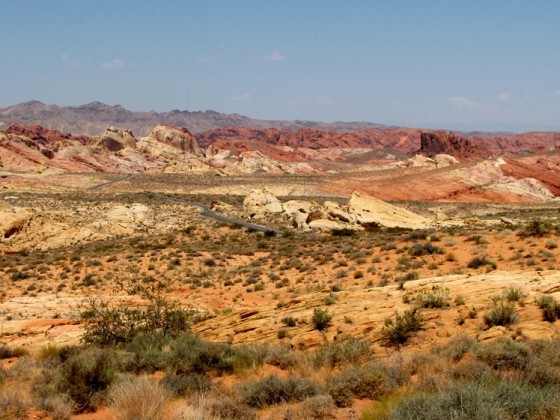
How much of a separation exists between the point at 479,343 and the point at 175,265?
2033 cm

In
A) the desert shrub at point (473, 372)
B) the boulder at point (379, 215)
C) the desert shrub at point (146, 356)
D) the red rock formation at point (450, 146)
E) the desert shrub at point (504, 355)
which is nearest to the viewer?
the desert shrub at point (473, 372)

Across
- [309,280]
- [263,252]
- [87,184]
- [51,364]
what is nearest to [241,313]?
[51,364]

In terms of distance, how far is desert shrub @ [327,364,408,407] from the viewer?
25.6 feet

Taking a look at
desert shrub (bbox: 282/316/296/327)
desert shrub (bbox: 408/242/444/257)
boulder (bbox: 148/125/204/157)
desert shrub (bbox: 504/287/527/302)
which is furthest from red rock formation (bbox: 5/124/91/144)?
desert shrub (bbox: 504/287/527/302)

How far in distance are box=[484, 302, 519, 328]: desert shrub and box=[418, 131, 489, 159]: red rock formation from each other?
16032 cm

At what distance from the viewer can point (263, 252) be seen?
30.2m

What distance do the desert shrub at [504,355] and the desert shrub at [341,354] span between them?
7.43 feet

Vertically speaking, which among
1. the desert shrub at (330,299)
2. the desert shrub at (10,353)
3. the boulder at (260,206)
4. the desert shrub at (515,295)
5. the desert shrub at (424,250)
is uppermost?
the desert shrub at (515,295)

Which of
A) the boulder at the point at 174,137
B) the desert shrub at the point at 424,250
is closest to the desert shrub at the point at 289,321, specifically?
the desert shrub at the point at 424,250

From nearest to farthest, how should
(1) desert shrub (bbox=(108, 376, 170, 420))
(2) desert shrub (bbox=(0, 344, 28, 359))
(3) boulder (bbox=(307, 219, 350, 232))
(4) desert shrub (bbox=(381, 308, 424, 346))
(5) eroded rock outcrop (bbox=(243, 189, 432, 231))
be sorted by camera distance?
(1) desert shrub (bbox=(108, 376, 170, 420)), (4) desert shrub (bbox=(381, 308, 424, 346)), (2) desert shrub (bbox=(0, 344, 28, 359)), (3) boulder (bbox=(307, 219, 350, 232)), (5) eroded rock outcrop (bbox=(243, 189, 432, 231))

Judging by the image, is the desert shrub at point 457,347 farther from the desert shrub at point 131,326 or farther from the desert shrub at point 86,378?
the desert shrub at point 131,326

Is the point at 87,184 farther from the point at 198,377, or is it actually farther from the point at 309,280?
the point at 198,377

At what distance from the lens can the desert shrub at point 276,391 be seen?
790cm

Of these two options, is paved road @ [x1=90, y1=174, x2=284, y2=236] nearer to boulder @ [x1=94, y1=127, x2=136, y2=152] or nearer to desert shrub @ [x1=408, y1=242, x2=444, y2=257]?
desert shrub @ [x1=408, y1=242, x2=444, y2=257]
